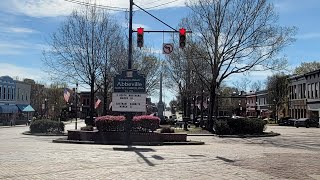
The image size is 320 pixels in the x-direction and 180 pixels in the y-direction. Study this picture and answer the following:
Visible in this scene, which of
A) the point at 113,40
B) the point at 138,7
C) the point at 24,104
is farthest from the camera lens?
the point at 24,104

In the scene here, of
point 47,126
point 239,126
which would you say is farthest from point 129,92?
point 47,126

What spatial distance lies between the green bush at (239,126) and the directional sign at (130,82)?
14.5m

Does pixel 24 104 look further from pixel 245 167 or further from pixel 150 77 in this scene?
pixel 245 167

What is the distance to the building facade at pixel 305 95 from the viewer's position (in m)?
69.2

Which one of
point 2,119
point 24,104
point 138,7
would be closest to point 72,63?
point 138,7

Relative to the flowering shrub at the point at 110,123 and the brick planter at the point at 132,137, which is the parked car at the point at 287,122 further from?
the flowering shrub at the point at 110,123

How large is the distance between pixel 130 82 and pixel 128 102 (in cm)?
109

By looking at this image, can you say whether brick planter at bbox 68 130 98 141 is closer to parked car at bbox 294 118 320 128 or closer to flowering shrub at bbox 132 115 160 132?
flowering shrub at bbox 132 115 160 132

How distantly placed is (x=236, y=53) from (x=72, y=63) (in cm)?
1485

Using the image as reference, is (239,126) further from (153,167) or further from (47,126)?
(153,167)

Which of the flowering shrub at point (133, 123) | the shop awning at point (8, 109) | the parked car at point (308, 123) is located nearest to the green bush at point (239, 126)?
the flowering shrub at point (133, 123)

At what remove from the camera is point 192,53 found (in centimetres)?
4034

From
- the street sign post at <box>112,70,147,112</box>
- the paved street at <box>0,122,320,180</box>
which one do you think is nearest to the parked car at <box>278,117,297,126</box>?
the street sign post at <box>112,70,147,112</box>

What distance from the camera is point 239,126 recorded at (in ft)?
125
